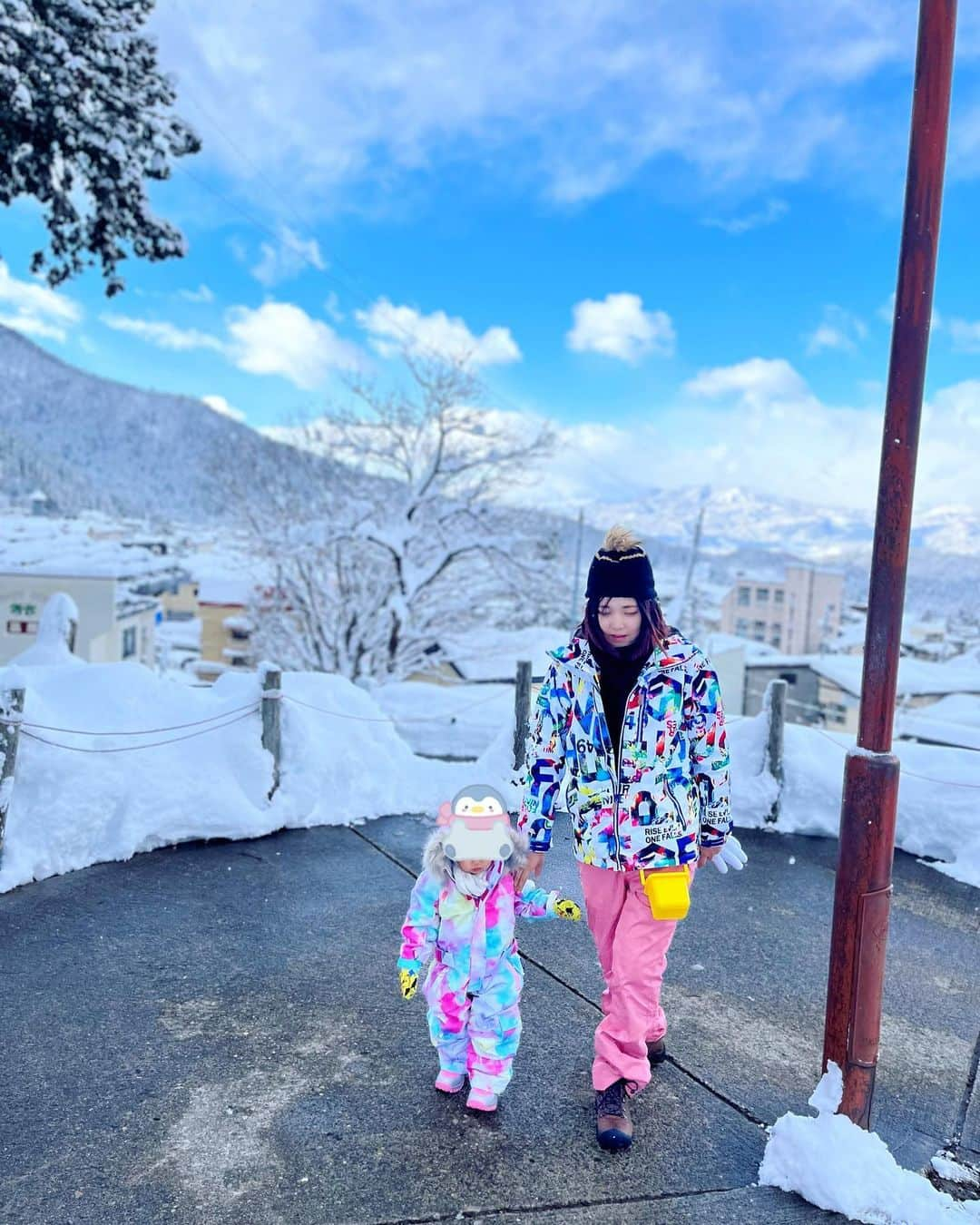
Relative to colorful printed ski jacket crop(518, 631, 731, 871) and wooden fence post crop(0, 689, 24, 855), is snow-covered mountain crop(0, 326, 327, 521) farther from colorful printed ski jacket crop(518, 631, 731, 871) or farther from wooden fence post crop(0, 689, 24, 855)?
colorful printed ski jacket crop(518, 631, 731, 871)

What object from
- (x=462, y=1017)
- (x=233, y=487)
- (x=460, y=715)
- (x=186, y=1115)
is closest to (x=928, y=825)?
(x=462, y=1017)

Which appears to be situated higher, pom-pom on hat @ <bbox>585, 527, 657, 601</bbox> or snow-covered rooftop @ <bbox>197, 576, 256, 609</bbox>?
pom-pom on hat @ <bbox>585, 527, 657, 601</bbox>

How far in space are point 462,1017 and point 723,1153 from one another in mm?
919

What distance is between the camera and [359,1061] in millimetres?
2992

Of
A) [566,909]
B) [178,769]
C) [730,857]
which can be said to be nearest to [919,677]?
[178,769]

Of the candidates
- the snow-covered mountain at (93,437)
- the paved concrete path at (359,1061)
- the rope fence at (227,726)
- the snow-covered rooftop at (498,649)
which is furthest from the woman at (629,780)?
the snow-covered mountain at (93,437)

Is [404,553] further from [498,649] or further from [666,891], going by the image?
[666,891]

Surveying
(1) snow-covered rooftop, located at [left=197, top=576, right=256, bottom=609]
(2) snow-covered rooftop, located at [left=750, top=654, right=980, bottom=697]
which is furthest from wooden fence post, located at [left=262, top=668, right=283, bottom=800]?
(1) snow-covered rooftop, located at [left=197, top=576, right=256, bottom=609]

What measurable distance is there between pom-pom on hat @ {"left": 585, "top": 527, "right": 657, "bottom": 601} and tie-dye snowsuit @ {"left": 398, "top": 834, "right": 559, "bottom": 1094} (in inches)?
36.5

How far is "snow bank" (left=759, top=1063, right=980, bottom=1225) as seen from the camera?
2.18 meters

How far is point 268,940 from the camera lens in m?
4.02

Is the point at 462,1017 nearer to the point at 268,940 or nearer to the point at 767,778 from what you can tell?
the point at 268,940

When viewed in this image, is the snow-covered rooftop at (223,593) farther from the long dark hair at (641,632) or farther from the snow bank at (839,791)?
the long dark hair at (641,632)

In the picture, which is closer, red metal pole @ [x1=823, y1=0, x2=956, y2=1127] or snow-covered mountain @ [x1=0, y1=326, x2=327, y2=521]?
red metal pole @ [x1=823, y1=0, x2=956, y2=1127]
